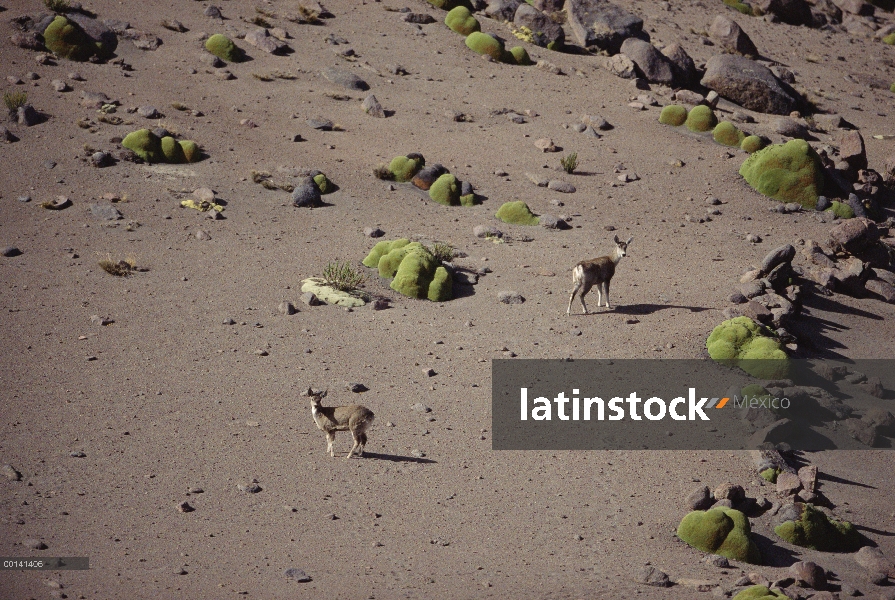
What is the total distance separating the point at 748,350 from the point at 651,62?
20397 mm

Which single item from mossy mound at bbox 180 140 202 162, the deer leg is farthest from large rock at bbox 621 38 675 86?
the deer leg

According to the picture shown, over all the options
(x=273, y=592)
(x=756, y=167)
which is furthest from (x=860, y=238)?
(x=273, y=592)

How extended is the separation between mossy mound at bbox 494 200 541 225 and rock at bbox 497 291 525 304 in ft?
16.7

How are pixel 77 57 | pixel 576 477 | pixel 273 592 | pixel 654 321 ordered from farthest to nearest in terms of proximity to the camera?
pixel 77 57
pixel 654 321
pixel 576 477
pixel 273 592

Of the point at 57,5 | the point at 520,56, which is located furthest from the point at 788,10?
the point at 57,5

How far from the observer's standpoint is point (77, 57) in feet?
98.9

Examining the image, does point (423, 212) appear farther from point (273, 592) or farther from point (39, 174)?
point (273, 592)

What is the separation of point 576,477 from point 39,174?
18.0 m

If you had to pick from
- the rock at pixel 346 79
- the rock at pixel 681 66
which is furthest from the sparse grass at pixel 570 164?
the rock at pixel 681 66

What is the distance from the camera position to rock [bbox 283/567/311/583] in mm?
11320

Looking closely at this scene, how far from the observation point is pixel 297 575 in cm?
1138

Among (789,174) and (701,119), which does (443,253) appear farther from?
(701,119)

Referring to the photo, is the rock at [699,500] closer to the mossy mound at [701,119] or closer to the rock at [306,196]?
the rock at [306,196]

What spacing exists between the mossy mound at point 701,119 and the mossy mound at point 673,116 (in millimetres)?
212
